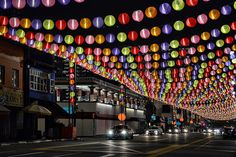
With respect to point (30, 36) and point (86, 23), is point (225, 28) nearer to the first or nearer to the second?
point (86, 23)

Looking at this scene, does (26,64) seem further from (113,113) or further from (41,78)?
(113,113)

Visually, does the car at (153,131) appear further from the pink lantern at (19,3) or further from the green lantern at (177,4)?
the pink lantern at (19,3)

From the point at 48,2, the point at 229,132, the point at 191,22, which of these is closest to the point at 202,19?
the point at 191,22

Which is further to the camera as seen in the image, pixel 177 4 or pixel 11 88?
pixel 11 88

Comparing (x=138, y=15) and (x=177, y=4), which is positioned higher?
(x=177, y=4)

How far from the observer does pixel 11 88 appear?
41.1 meters

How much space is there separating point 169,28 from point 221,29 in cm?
318

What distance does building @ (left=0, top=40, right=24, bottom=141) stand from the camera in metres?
40.0

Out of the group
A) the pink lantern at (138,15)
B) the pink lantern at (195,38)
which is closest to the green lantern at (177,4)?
the pink lantern at (138,15)

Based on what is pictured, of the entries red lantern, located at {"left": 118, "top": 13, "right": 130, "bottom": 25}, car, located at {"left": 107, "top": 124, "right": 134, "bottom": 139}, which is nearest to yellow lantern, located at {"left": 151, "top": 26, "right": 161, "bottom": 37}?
red lantern, located at {"left": 118, "top": 13, "right": 130, "bottom": 25}

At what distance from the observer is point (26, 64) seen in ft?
145

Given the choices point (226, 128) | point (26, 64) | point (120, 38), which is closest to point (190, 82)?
point (226, 128)

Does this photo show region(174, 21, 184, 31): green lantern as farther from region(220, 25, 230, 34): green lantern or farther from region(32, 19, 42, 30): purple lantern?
region(32, 19, 42, 30): purple lantern

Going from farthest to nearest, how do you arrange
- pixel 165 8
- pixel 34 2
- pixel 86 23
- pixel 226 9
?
pixel 86 23 → pixel 226 9 → pixel 165 8 → pixel 34 2
